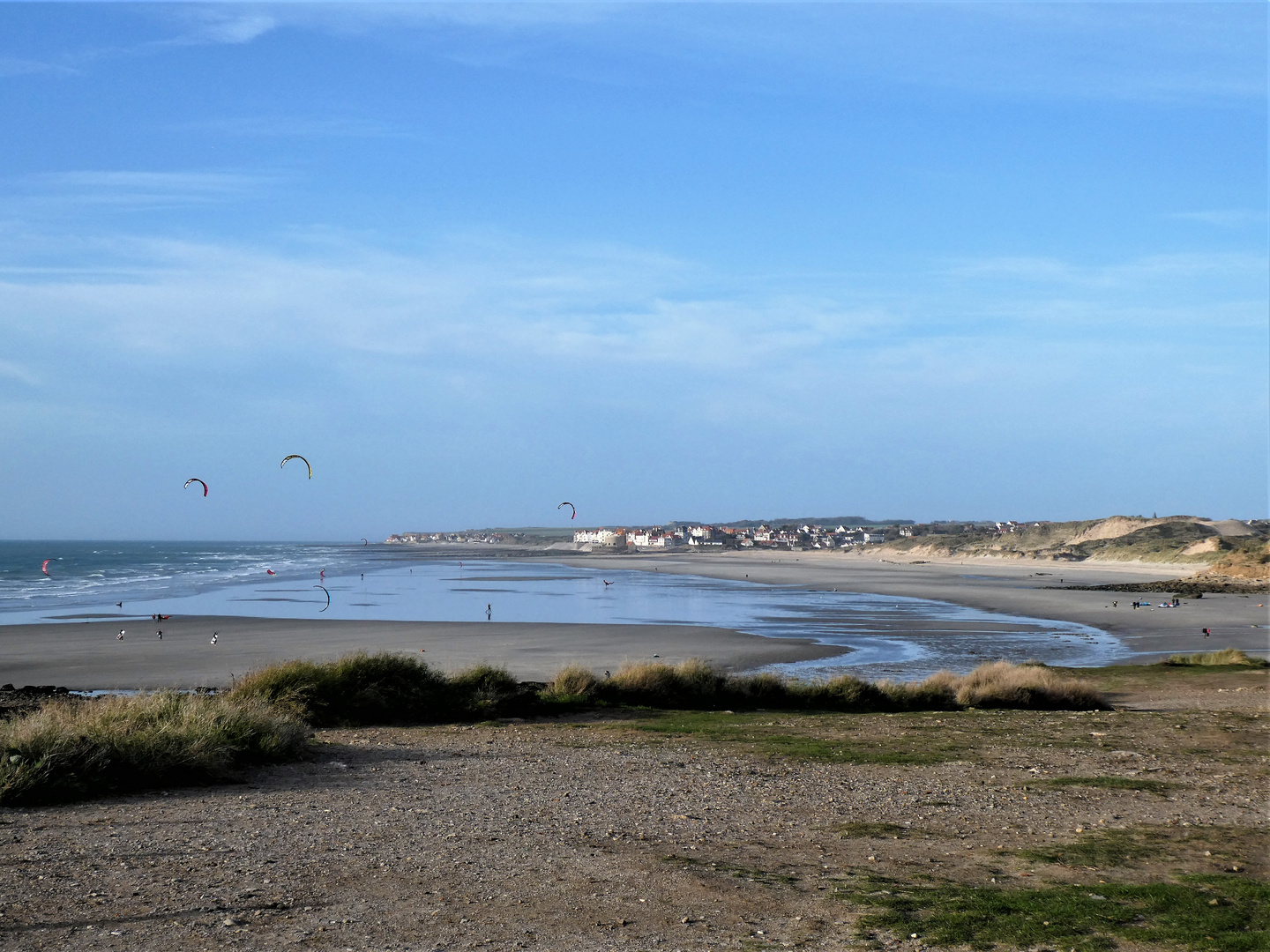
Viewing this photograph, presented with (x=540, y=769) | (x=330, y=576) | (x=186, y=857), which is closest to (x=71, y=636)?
(x=540, y=769)

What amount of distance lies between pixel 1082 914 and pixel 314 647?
28.1 meters

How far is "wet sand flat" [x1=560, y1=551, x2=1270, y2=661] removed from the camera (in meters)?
35.6

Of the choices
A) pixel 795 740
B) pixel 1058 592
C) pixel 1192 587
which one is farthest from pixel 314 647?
pixel 1192 587

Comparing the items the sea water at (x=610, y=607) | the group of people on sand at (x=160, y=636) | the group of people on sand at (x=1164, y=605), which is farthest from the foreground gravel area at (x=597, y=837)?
the group of people on sand at (x=1164, y=605)

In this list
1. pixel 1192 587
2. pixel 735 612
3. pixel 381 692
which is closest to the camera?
pixel 381 692

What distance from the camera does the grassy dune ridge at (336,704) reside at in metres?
10.2

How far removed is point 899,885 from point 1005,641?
28.6m

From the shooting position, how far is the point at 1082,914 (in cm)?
659

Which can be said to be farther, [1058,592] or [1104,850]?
[1058,592]

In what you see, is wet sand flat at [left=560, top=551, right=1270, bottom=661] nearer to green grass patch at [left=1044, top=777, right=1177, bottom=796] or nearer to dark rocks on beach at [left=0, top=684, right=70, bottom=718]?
green grass patch at [left=1044, top=777, right=1177, bottom=796]

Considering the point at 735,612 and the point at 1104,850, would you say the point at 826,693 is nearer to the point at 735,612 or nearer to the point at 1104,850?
the point at 1104,850

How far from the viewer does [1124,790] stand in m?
10.7

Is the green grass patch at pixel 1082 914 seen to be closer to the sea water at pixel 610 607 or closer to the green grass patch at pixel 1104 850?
the green grass patch at pixel 1104 850

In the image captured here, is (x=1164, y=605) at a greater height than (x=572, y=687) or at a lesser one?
lesser
